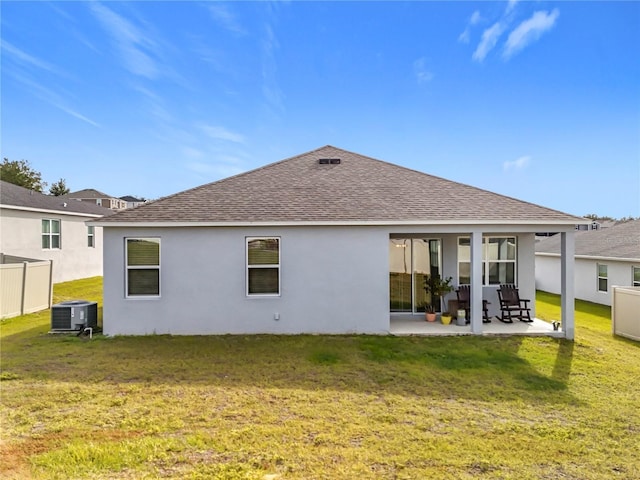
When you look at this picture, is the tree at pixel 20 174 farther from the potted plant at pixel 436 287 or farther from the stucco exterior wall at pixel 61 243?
the potted plant at pixel 436 287

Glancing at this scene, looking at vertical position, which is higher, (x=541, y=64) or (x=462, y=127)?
(x=541, y=64)

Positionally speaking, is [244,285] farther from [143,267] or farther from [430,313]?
[430,313]

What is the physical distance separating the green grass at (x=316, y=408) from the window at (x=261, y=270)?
55.7 inches

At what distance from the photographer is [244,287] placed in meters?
9.08

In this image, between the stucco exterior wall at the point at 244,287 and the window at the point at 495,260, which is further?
the window at the point at 495,260

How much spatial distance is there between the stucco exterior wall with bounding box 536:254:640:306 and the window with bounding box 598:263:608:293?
15 centimetres

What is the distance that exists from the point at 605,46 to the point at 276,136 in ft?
55.6

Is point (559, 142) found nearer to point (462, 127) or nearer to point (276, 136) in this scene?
point (462, 127)

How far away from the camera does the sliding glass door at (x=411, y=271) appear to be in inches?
436

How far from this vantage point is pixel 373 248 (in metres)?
9.21

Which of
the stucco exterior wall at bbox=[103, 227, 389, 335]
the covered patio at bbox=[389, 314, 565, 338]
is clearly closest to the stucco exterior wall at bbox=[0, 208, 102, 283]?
the stucco exterior wall at bbox=[103, 227, 389, 335]

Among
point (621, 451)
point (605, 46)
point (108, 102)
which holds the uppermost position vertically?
point (605, 46)

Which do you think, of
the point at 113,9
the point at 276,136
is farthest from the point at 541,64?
the point at 113,9

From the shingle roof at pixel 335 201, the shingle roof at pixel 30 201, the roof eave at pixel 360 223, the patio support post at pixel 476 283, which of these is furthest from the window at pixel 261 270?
the shingle roof at pixel 30 201
